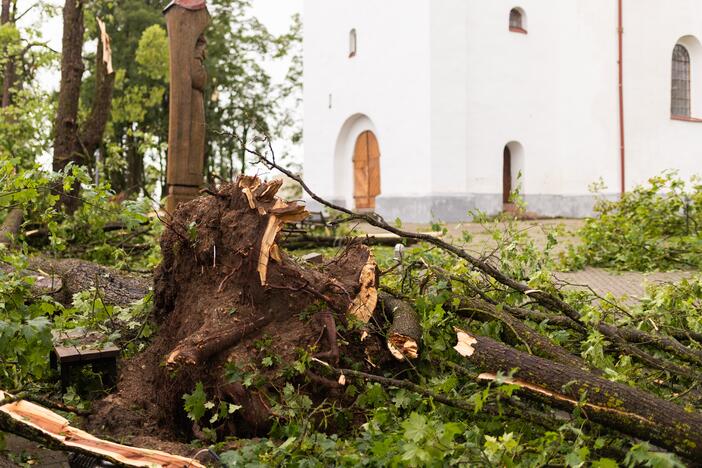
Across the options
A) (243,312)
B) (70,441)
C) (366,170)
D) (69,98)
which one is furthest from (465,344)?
(366,170)

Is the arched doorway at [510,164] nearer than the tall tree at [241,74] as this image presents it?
Yes

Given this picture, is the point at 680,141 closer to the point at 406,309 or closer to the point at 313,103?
the point at 313,103

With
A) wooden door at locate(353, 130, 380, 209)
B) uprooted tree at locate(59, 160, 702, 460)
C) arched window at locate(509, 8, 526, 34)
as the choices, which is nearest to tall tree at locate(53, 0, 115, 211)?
uprooted tree at locate(59, 160, 702, 460)

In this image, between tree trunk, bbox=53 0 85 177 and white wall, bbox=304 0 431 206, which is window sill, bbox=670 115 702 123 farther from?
tree trunk, bbox=53 0 85 177

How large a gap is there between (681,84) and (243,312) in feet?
66.1

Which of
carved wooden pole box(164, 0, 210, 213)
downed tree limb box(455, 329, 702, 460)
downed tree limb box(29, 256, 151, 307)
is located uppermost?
carved wooden pole box(164, 0, 210, 213)

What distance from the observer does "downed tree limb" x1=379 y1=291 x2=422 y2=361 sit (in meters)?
3.27

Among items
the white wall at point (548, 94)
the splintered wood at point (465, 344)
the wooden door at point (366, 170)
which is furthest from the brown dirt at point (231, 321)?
the wooden door at point (366, 170)

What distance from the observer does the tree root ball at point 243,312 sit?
3162mm

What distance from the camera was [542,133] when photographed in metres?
18.6

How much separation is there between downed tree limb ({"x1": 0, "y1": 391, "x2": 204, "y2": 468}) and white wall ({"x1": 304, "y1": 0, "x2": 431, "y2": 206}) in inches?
591

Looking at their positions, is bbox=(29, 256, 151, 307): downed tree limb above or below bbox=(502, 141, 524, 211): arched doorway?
below

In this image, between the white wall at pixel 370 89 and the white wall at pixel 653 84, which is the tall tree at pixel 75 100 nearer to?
the white wall at pixel 370 89

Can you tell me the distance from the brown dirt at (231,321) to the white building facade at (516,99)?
43.6ft
